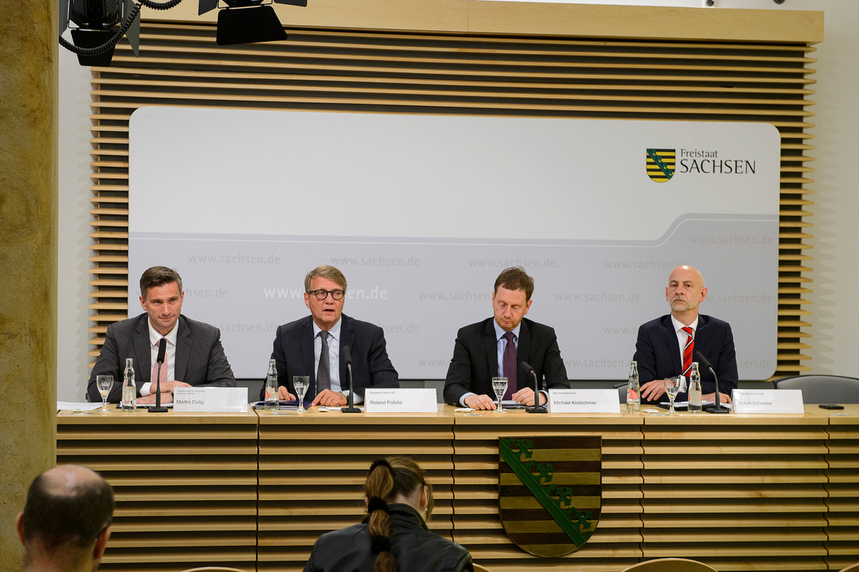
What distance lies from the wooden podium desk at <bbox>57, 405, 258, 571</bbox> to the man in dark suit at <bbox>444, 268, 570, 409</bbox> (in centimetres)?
133

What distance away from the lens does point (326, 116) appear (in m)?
5.24

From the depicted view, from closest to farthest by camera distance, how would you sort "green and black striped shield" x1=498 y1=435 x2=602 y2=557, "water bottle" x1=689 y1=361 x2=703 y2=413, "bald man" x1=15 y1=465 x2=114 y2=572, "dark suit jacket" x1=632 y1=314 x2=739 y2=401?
"bald man" x1=15 y1=465 x2=114 y2=572 < "green and black striped shield" x1=498 y1=435 x2=602 y2=557 < "water bottle" x1=689 y1=361 x2=703 y2=413 < "dark suit jacket" x1=632 y1=314 x2=739 y2=401

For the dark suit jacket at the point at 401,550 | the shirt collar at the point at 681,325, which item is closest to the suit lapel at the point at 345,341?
the shirt collar at the point at 681,325

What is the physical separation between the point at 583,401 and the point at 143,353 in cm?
228

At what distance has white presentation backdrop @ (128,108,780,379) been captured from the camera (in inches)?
203

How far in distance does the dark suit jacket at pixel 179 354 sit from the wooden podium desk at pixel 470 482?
76cm

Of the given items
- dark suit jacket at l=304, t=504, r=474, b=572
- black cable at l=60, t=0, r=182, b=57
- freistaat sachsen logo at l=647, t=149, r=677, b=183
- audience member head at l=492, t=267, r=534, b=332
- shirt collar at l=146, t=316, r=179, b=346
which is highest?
black cable at l=60, t=0, r=182, b=57

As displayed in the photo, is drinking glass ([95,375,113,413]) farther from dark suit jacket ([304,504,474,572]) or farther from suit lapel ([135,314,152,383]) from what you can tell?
dark suit jacket ([304,504,474,572])

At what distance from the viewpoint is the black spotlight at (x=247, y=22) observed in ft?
11.5

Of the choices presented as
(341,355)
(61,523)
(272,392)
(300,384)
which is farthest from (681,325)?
(61,523)

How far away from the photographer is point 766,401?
3.52 m

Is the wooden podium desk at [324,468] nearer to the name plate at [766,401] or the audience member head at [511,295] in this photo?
the audience member head at [511,295]

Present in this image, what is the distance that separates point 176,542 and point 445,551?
1.75 meters

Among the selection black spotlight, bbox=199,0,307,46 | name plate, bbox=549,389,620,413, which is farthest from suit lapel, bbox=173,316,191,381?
name plate, bbox=549,389,620,413
